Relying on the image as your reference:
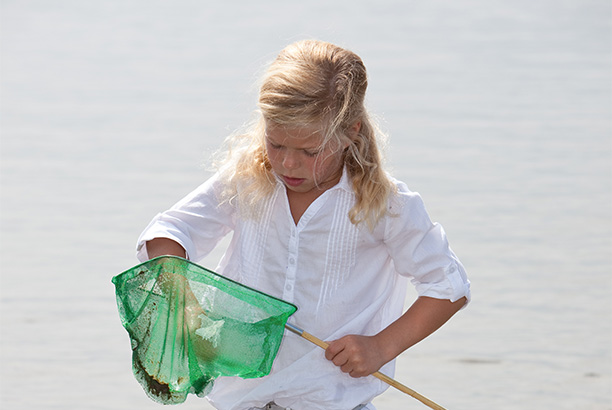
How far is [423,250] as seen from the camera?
2.57m

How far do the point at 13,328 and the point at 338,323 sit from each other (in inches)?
108

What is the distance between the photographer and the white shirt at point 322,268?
2.58 metres

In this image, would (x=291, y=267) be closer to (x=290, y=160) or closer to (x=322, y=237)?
(x=322, y=237)

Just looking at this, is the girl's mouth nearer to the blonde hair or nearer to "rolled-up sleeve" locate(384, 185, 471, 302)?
the blonde hair

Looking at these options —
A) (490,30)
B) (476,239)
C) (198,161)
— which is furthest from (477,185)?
(490,30)

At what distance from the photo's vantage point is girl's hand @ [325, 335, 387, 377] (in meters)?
2.55

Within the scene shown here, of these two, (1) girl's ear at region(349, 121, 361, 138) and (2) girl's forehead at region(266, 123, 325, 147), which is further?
(1) girl's ear at region(349, 121, 361, 138)

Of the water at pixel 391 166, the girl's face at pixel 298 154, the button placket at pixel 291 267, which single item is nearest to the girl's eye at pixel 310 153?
the girl's face at pixel 298 154

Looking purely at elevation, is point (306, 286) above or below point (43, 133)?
above

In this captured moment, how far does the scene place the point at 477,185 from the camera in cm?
709

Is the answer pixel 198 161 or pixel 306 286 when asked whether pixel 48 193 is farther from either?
pixel 306 286

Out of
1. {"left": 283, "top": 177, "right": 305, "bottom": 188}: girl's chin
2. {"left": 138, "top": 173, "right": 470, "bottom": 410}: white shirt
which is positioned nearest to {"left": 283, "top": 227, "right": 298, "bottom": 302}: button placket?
{"left": 138, "top": 173, "right": 470, "bottom": 410}: white shirt

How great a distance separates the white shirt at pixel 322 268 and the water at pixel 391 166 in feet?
4.00

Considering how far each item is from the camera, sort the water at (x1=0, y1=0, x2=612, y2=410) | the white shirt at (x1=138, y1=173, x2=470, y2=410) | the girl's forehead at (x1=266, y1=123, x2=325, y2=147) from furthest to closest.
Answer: the water at (x1=0, y1=0, x2=612, y2=410), the white shirt at (x1=138, y1=173, x2=470, y2=410), the girl's forehead at (x1=266, y1=123, x2=325, y2=147)
